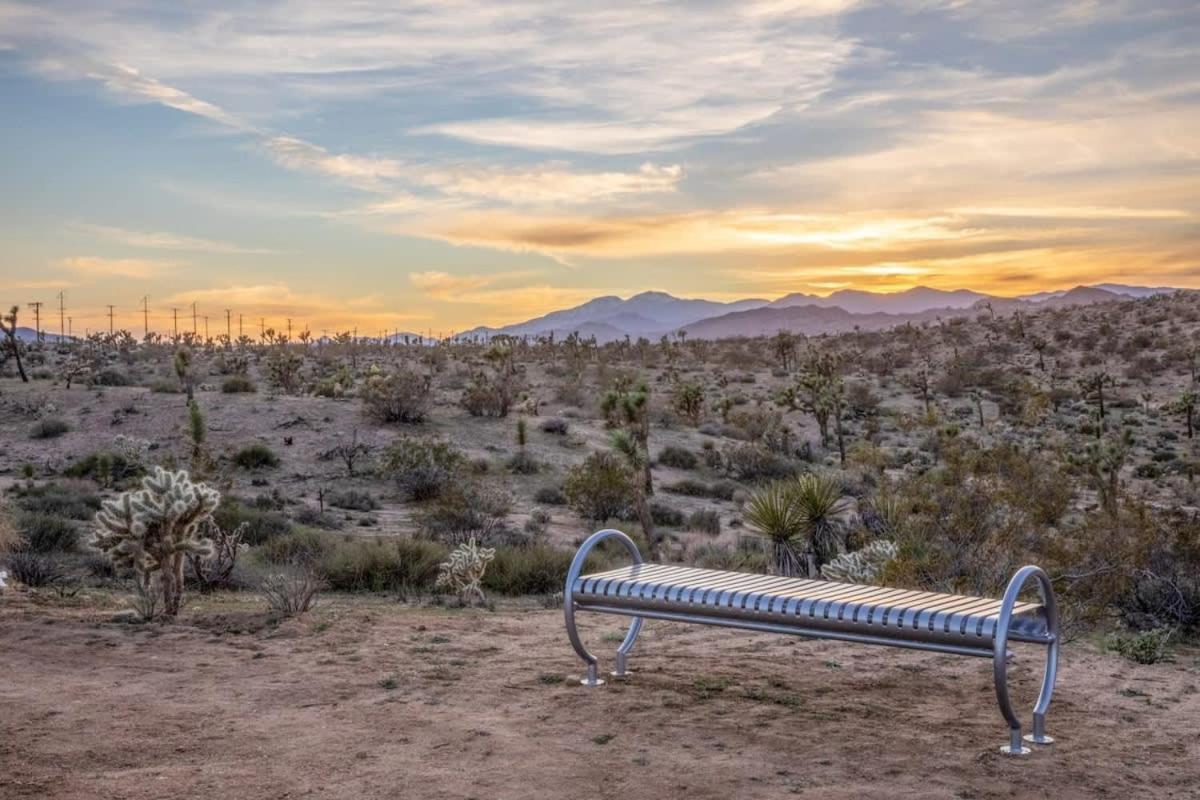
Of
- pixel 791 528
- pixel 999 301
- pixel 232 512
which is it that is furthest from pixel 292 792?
pixel 999 301

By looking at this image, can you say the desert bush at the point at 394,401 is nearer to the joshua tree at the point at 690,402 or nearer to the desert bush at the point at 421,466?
the desert bush at the point at 421,466

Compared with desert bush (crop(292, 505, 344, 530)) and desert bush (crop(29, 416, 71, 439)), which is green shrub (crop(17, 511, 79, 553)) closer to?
desert bush (crop(292, 505, 344, 530))

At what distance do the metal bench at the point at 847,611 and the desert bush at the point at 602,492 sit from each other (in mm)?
14435

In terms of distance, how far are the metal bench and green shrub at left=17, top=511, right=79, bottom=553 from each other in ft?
32.5

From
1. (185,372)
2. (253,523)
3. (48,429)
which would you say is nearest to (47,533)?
(253,523)

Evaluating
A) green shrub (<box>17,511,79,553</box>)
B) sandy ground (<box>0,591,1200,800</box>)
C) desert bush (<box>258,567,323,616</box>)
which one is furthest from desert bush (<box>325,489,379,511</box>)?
sandy ground (<box>0,591,1200,800</box>)

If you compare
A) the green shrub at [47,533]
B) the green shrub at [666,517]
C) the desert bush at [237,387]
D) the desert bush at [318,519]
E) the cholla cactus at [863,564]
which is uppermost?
the desert bush at [237,387]

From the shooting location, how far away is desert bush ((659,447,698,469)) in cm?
3084

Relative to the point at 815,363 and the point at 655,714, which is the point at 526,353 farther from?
the point at 655,714

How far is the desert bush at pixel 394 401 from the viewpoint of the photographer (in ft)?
105

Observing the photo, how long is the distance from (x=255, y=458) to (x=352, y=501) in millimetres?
5006

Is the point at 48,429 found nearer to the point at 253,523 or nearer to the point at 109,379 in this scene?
the point at 109,379

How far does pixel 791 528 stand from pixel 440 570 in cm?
416

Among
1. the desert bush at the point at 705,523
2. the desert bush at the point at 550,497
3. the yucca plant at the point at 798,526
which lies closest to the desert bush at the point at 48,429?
the desert bush at the point at 550,497
